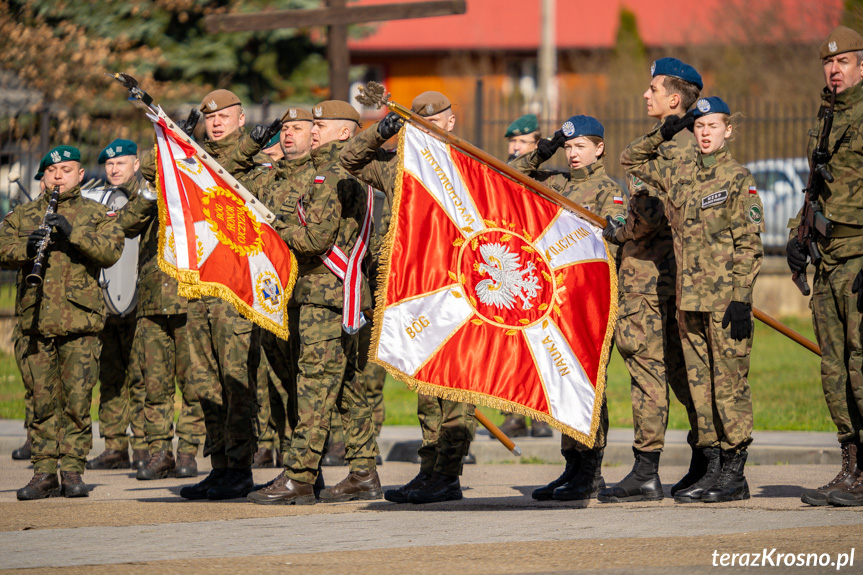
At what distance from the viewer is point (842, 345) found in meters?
7.08

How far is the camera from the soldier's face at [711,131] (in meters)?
7.21

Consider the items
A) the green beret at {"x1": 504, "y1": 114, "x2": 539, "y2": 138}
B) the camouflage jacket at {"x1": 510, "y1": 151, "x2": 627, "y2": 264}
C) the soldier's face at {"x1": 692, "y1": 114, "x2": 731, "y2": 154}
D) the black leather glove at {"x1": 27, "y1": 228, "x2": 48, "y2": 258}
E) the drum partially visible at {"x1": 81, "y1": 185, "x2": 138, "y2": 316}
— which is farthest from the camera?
the green beret at {"x1": 504, "y1": 114, "x2": 539, "y2": 138}

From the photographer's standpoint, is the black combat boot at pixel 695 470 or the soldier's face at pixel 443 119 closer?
the black combat boot at pixel 695 470

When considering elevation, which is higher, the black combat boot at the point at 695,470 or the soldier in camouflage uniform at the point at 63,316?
the soldier in camouflage uniform at the point at 63,316

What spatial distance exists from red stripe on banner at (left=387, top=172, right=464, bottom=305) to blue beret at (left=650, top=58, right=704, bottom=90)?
5.29 feet

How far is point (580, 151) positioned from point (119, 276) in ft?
13.9

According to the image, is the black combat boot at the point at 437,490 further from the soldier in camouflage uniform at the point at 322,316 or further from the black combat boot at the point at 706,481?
the black combat boot at the point at 706,481

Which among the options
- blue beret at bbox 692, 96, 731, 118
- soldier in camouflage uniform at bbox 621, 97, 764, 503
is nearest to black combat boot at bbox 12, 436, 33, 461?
soldier in camouflage uniform at bbox 621, 97, 764, 503

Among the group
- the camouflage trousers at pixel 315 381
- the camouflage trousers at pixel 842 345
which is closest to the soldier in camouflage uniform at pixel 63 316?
the camouflage trousers at pixel 315 381

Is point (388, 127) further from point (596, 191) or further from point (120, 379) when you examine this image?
point (120, 379)

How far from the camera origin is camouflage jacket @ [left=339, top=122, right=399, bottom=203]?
7.24 metres

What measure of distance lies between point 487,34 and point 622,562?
36.6m

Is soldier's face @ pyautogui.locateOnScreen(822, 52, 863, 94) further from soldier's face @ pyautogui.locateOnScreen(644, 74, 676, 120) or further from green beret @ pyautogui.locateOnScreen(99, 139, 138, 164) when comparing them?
green beret @ pyautogui.locateOnScreen(99, 139, 138, 164)

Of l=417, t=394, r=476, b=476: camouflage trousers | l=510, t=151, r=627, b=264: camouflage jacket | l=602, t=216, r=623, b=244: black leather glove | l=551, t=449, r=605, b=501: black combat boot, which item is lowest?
l=551, t=449, r=605, b=501: black combat boot
